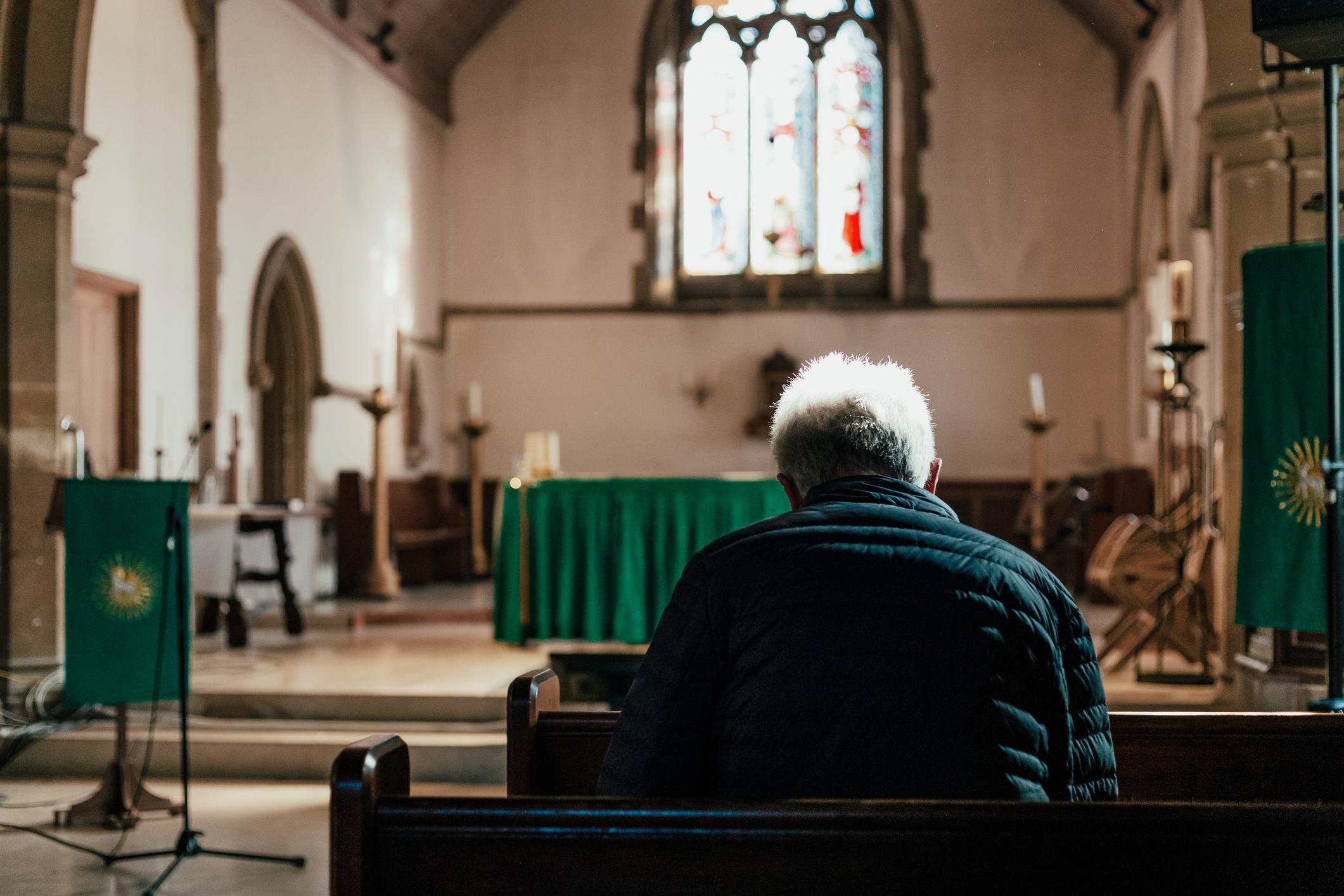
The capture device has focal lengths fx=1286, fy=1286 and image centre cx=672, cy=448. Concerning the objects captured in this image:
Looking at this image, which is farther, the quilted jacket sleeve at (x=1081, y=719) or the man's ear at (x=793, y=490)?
the man's ear at (x=793, y=490)

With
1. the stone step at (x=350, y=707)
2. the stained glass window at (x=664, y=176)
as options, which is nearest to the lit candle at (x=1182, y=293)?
the stone step at (x=350, y=707)

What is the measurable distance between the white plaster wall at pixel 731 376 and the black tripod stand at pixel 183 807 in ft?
27.2

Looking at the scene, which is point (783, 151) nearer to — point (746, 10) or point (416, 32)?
point (746, 10)

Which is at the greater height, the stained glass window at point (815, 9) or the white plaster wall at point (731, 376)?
the stained glass window at point (815, 9)

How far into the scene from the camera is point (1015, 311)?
1187cm

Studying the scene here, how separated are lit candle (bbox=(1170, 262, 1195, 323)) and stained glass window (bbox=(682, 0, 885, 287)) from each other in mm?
A: 6971

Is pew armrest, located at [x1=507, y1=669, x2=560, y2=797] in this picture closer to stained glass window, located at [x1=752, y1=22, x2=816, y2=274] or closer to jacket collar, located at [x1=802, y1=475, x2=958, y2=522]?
jacket collar, located at [x1=802, y1=475, x2=958, y2=522]

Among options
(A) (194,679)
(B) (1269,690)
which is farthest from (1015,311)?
(A) (194,679)

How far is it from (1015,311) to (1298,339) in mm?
8002

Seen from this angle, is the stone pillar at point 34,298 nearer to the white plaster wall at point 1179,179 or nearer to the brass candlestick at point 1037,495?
the white plaster wall at point 1179,179

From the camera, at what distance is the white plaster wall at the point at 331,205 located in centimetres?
831

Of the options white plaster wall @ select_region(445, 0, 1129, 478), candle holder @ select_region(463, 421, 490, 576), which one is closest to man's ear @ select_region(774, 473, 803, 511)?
candle holder @ select_region(463, 421, 490, 576)

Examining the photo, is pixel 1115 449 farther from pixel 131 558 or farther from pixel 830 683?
pixel 830 683

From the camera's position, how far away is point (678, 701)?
1.37m
